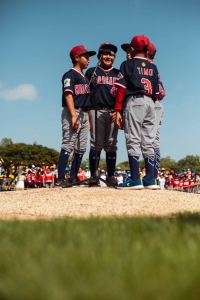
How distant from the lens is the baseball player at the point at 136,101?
6.79m

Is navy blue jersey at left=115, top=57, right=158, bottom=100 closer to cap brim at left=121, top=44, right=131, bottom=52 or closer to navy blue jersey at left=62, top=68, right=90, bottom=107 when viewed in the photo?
navy blue jersey at left=62, top=68, right=90, bottom=107

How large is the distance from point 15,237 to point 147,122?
4663 millimetres

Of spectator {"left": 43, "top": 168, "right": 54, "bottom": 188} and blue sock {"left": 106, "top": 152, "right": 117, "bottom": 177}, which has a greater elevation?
blue sock {"left": 106, "top": 152, "right": 117, "bottom": 177}

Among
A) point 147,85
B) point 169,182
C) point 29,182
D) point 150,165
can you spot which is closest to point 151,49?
point 147,85

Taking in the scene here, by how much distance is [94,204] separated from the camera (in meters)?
5.28

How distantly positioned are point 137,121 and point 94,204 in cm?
199

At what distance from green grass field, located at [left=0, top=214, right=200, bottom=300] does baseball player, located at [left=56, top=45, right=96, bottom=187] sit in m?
4.52

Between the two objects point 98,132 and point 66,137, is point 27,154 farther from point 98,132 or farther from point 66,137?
point 98,132

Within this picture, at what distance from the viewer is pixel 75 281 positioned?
1.53m

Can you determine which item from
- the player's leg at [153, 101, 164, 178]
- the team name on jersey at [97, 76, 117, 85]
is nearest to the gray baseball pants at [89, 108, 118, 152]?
the team name on jersey at [97, 76, 117, 85]

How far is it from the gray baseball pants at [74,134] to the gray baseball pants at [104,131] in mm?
183

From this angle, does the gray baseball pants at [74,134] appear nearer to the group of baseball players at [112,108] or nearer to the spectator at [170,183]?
the group of baseball players at [112,108]

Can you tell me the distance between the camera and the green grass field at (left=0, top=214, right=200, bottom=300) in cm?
143

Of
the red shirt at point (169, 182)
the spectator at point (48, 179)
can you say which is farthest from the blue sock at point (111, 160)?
the red shirt at point (169, 182)
